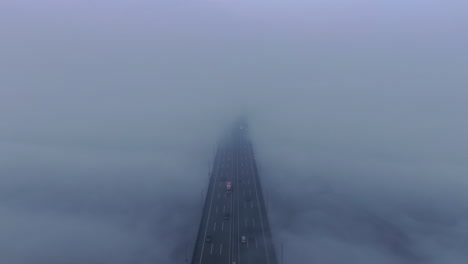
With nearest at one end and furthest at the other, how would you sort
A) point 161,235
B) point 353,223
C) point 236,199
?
1. point 161,235
2. point 353,223
3. point 236,199

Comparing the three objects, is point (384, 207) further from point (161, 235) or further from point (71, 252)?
point (71, 252)

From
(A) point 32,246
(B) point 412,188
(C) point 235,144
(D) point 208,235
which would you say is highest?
(C) point 235,144

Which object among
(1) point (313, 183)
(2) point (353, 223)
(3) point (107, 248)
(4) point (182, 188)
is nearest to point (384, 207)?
(2) point (353, 223)

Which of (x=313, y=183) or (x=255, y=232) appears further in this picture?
(x=313, y=183)

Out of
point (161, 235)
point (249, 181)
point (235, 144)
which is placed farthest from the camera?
point (235, 144)

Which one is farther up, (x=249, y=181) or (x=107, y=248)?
(x=249, y=181)

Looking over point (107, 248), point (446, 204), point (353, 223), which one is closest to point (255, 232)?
point (353, 223)

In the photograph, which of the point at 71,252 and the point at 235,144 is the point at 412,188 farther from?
the point at 71,252
